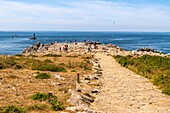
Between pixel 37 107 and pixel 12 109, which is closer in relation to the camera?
pixel 12 109

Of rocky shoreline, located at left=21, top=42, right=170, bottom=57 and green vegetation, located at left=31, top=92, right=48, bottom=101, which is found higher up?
green vegetation, located at left=31, top=92, right=48, bottom=101

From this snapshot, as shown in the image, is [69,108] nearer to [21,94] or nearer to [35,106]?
[35,106]

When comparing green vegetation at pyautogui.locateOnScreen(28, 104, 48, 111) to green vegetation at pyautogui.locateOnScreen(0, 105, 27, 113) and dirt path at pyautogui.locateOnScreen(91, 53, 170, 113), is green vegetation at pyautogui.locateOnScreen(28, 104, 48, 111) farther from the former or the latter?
dirt path at pyautogui.locateOnScreen(91, 53, 170, 113)

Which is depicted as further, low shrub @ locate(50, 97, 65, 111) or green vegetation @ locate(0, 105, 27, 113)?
low shrub @ locate(50, 97, 65, 111)

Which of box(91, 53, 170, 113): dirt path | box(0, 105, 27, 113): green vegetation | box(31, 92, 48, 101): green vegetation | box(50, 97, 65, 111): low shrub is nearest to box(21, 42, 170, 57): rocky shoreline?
box(91, 53, 170, 113): dirt path

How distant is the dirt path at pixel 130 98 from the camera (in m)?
15.5

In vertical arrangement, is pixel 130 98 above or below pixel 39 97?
below

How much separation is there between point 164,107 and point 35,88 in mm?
8090

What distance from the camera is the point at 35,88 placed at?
19.2 meters

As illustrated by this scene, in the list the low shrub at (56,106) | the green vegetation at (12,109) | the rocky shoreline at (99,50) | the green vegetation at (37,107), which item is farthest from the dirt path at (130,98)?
the rocky shoreline at (99,50)

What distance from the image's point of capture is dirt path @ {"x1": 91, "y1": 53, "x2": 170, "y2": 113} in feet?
50.9

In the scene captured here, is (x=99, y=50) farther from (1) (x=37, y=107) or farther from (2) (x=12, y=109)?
(2) (x=12, y=109)

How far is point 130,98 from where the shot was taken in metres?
18.1

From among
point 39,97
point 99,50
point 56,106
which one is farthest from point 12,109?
point 99,50
